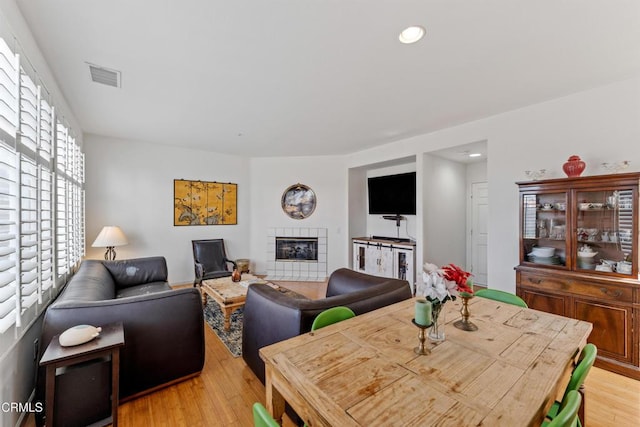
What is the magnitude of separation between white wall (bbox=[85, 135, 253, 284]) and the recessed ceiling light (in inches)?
184

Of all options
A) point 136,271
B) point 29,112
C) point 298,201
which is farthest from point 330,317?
point 298,201

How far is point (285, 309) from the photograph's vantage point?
191 cm

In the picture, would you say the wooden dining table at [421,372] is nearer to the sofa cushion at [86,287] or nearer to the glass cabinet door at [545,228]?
the glass cabinet door at [545,228]

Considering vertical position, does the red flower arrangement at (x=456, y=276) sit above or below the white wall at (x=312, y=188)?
below

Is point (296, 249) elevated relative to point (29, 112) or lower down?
lower down

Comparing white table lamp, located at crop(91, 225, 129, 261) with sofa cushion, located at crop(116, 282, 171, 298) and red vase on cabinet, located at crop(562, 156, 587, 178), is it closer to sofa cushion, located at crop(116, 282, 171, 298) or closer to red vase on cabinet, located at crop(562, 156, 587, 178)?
sofa cushion, located at crop(116, 282, 171, 298)

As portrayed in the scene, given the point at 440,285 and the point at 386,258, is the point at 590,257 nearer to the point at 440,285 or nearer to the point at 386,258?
the point at 440,285

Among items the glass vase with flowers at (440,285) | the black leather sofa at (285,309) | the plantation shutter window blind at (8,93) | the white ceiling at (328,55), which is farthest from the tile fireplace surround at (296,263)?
the plantation shutter window blind at (8,93)

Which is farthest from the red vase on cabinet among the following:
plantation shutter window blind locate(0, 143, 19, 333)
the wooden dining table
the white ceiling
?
plantation shutter window blind locate(0, 143, 19, 333)

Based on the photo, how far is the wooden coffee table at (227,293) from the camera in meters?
3.11

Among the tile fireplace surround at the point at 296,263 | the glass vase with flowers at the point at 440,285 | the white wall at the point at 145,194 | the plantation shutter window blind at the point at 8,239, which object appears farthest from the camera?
the tile fireplace surround at the point at 296,263

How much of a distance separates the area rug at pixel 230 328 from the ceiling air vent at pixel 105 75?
291 centimetres

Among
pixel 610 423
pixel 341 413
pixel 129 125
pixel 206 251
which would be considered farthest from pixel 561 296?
pixel 129 125

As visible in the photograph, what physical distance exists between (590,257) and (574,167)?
0.92m
